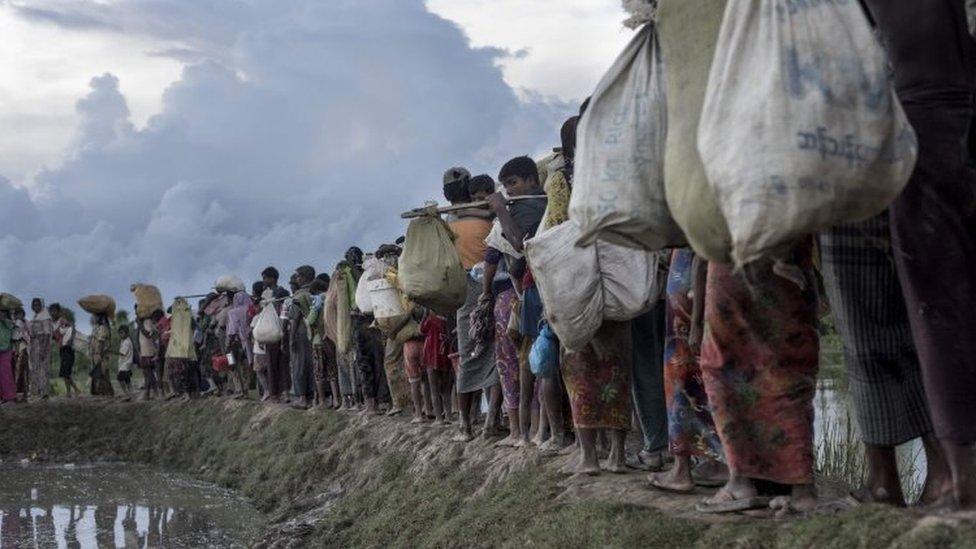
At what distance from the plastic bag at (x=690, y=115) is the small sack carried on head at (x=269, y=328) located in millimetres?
11761

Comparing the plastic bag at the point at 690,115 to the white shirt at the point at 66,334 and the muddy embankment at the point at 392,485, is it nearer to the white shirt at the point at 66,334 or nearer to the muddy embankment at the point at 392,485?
the muddy embankment at the point at 392,485

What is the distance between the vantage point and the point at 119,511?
13359 mm

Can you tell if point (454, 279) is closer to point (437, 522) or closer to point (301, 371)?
point (437, 522)

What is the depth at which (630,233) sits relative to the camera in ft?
13.6

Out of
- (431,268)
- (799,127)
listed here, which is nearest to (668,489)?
(799,127)

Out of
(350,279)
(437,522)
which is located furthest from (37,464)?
(437,522)

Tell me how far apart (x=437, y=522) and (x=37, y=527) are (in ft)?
20.6

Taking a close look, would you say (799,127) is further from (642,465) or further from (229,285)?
(229,285)

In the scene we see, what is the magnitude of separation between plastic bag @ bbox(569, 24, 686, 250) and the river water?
23.5 ft

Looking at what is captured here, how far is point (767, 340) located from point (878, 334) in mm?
411

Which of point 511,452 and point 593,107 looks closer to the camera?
point 593,107

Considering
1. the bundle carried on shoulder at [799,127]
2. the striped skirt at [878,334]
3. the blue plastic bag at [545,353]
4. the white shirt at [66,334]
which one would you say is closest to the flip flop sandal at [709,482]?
the striped skirt at [878,334]

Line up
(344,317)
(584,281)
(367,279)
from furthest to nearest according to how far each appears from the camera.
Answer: (344,317) → (367,279) → (584,281)

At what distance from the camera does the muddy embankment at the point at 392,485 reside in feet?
14.6
